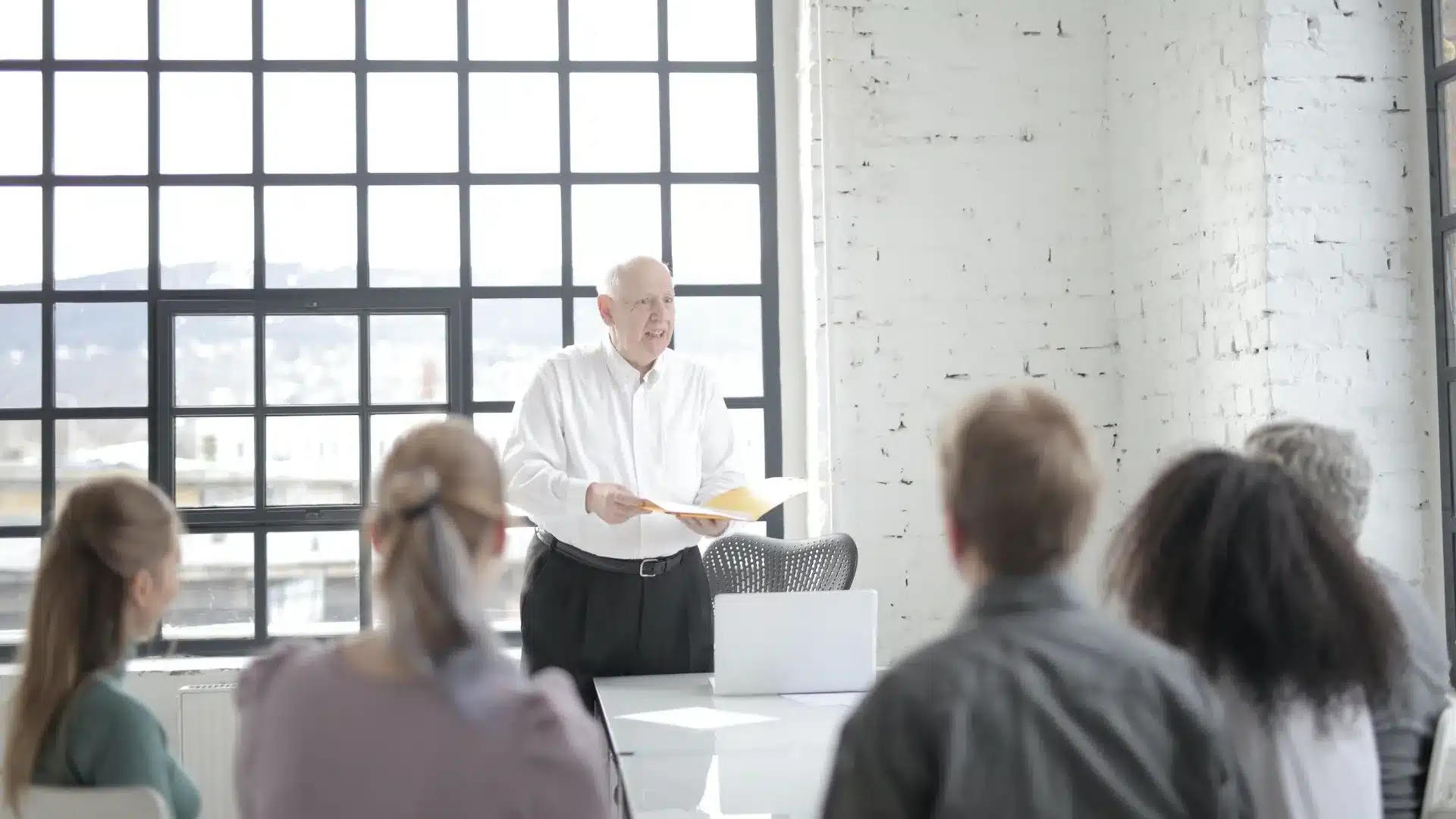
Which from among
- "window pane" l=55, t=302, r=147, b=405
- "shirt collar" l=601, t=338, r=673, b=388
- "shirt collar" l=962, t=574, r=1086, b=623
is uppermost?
"window pane" l=55, t=302, r=147, b=405

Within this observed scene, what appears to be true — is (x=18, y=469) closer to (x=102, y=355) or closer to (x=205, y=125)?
(x=102, y=355)

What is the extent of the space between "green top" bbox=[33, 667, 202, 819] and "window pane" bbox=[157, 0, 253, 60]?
11.3ft

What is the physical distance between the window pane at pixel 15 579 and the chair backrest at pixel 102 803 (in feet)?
10.5

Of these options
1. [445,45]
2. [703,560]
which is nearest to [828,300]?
[703,560]

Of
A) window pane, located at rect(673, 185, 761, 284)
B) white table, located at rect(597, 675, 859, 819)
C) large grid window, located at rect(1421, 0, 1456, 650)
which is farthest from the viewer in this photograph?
window pane, located at rect(673, 185, 761, 284)

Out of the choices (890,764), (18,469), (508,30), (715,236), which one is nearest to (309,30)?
(508,30)

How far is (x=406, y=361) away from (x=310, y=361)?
335mm

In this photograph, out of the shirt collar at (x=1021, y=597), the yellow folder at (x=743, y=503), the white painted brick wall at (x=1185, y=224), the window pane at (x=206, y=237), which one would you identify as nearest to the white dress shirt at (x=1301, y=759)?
the shirt collar at (x=1021, y=597)

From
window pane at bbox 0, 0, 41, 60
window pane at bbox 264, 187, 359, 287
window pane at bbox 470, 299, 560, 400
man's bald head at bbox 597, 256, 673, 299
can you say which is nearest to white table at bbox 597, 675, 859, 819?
man's bald head at bbox 597, 256, 673, 299

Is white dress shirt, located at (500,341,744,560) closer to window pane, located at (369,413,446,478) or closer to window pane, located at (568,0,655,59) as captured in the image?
window pane, located at (369,413,446,478)

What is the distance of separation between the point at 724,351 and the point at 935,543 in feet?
3.45

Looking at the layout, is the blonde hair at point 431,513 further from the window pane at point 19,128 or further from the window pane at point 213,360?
the window pane at point 19,128

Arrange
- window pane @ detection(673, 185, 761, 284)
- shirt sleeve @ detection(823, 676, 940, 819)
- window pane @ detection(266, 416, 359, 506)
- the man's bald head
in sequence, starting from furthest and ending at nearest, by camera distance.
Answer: window pane @ detection(673, 185, 761, 284), window pane @ detection(266, 416, 359, 506), the man's bald head, shirt sleeve @ detection(823, 676, 940, 819)

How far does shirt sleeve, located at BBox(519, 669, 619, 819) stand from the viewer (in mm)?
1359
